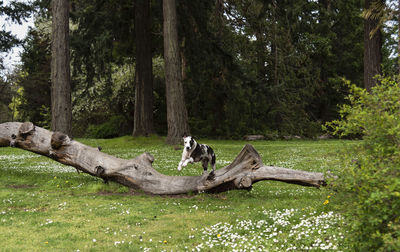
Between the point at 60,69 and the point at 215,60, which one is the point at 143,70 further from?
the point at 60,69

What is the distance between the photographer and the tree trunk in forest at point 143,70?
25.8 meters

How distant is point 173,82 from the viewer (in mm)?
21547

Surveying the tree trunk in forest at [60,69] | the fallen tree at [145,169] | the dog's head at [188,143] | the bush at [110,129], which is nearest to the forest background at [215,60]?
the bush at [110,129]

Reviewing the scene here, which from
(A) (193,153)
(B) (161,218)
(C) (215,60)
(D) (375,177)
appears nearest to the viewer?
(D) (375,177)

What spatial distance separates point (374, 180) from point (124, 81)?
34321 mm

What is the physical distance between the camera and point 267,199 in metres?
9.77

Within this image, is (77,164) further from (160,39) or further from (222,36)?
(160,39)

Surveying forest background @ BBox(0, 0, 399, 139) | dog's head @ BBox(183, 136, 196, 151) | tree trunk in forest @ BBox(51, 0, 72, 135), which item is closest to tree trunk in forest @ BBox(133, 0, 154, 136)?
forest background @ BBox(0, 0, 399, 139)

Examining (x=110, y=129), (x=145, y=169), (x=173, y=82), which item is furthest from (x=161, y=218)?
(x=110, y=129)

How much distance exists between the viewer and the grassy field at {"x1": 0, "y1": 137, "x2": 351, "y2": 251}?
628 cm

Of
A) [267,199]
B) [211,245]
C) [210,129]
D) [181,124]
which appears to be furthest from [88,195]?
[210,129]

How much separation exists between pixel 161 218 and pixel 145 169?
111 inches

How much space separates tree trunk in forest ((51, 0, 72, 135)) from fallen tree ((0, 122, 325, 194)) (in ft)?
15.5

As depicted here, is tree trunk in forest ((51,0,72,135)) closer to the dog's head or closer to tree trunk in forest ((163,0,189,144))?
tree trunk in forest ((163,0,189,144))
